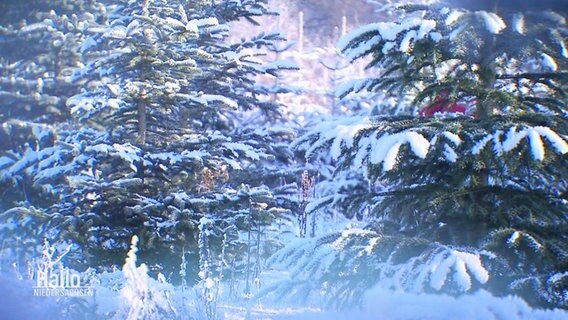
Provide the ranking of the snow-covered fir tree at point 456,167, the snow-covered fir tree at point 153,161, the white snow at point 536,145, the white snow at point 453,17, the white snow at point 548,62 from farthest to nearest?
the snow-covered fir tree at point 153,161
the white snow at point 548,62
the white snow at point 453,17
the snow-covered fir tree at point 456,167
the white snow at point 536,145

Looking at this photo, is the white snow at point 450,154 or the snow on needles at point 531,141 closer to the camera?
the snow on needles at point 531,141

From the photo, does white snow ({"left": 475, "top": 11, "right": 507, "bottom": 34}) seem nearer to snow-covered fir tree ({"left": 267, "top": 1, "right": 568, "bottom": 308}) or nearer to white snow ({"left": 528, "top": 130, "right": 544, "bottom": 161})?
snow-covered fir tree ({"left": 267, "top": 1, "right": 568, "bottom": 308})

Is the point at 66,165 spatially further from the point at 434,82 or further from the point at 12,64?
the point at 12,64

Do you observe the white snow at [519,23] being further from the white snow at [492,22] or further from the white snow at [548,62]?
the white snow at [548,62]

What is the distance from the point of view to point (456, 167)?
4.77m

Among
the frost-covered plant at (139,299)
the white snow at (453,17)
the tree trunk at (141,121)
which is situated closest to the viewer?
the frost-covered plant at (139,299)

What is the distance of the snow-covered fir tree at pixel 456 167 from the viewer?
4.16 metres

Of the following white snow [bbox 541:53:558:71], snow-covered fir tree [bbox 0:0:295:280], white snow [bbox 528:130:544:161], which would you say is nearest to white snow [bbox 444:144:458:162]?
white snow [bbox 528:130:544:161]

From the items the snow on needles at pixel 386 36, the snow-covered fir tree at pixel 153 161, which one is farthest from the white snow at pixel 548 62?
the snow-covered fir tree at pixel 153 161

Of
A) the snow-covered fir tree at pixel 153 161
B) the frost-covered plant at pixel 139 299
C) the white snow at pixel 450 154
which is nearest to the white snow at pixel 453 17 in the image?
the white snow at pixel 450 154

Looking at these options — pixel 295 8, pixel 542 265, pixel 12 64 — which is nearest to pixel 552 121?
pixel 542 265

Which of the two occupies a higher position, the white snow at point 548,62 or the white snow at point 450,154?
the white snow at point 548,62

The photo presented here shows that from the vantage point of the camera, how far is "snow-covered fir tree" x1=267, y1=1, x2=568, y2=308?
13.6ft

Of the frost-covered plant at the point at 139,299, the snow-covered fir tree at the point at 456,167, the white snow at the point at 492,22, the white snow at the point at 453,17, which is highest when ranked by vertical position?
the white snow at the point at 453,17
